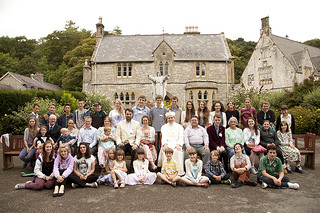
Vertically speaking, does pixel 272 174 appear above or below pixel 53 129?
below

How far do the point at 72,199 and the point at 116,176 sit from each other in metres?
1.14

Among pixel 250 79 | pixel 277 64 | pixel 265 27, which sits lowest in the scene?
pixel 250 79

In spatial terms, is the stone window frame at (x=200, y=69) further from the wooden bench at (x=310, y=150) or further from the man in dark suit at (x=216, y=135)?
the man in dark suit at (x=216, y=135)

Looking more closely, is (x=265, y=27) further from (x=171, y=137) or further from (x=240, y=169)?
(x=240, y=169)

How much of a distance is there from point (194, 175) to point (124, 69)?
21489mm

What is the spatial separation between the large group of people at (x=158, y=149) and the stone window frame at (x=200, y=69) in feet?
60.0

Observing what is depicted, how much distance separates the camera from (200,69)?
25.2m

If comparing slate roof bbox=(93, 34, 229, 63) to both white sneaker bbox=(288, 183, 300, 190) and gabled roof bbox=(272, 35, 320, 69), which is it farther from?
white sneaker bbox=(288, 183, 300, 190)

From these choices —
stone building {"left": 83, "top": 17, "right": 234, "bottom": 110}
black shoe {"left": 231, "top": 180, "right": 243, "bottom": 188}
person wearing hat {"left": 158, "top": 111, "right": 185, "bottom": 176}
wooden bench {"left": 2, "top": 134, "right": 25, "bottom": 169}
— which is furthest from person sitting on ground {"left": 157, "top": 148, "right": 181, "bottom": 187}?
stone building {"left": 83, "top": 17, "right": 234, "bottom": 110}

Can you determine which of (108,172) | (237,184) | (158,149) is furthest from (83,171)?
(237,184)

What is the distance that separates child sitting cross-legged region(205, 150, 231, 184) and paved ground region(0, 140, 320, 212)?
0.17m

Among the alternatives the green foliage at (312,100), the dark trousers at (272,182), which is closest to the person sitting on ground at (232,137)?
the dark trousers at (272,182)

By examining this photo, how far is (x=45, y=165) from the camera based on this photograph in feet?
17.3

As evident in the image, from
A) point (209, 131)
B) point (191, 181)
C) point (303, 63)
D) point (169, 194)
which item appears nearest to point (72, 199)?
point (169, 194)
